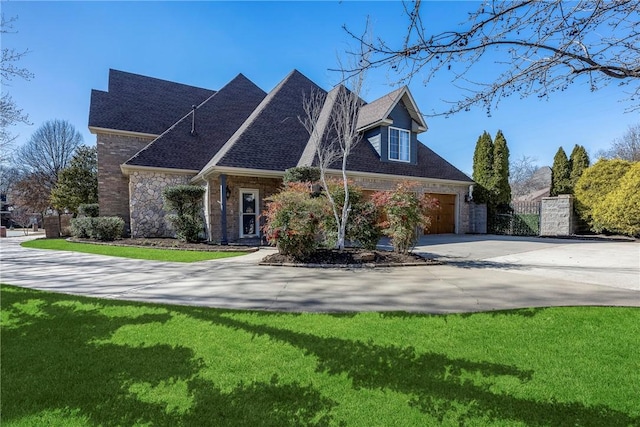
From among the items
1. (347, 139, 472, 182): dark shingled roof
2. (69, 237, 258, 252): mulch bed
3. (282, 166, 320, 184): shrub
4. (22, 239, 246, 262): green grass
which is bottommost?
(22, 239, 246, 262): green grass

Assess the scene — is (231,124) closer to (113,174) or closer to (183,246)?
(113,174)

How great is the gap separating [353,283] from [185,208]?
8791 millimetres

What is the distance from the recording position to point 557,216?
665 inches

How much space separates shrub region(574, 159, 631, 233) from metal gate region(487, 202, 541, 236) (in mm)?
2080

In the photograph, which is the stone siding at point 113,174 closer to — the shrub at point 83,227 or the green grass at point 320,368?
the shrub at point 83,227

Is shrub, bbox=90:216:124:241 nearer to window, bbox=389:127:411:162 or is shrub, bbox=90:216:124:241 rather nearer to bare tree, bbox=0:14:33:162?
bare tree, bbox=0:14:33:162

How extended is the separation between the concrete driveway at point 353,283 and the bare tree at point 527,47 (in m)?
3.17

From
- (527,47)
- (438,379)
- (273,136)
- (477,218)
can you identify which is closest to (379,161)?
(273,136)

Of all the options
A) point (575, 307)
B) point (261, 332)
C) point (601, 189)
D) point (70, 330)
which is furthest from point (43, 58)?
point (601, 189)

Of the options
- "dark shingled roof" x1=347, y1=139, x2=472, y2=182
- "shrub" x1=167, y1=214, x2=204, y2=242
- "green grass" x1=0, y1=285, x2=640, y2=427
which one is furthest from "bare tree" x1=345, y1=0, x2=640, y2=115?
"shrub" x1=167, y1=214, x2=204, y2=242

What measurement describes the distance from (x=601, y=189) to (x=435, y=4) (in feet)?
60.6

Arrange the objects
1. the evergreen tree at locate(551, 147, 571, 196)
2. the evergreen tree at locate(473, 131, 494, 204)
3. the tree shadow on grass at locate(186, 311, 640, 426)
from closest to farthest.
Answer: the tree shadow on grass at locate(186, 311, 640, 426), the evergreen tree at locate(473, 131, 494, 204), the evergreen tree at locate(551, 147, 571, 196)

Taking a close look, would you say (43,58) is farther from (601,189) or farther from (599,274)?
(601,189)

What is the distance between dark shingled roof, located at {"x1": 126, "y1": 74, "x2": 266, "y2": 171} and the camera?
14.3 meters
